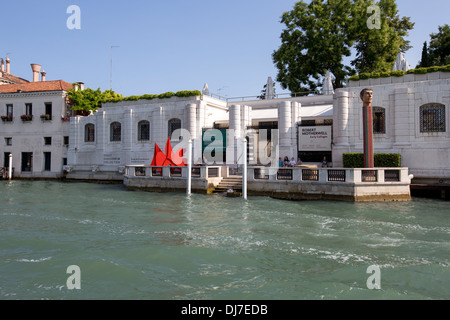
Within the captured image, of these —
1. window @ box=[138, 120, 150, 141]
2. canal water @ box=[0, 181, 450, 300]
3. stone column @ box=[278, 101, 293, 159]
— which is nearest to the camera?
canal water @ box=[0, 181, 450, 300]

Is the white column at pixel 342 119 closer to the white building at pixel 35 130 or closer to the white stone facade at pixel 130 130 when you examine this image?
the white stone facade at pixel 130 130

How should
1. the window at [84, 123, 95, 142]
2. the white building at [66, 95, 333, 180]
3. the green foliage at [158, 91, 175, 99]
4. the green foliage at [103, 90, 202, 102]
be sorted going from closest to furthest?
the white building at [66, 95, 333, 180], the green foliage at [103, 90, 202, 102], the green foliage at [158, 91, 175, 99], the window at [84, 123, 95, 142]

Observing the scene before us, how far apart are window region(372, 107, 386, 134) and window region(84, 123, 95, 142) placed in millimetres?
24434

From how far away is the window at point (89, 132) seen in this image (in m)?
32.7

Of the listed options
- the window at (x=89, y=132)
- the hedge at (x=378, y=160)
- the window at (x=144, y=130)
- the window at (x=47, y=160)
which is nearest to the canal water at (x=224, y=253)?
the hedge at (x=378, y=160)

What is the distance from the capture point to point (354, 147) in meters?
22.3

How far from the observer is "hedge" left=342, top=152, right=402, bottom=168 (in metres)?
20.2

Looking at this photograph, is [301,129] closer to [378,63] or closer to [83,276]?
[378,63]

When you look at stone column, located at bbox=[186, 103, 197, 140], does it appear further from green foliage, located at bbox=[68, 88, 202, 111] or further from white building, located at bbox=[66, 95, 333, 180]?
green foliage, located at bbox=[68, 88, 202, 111]

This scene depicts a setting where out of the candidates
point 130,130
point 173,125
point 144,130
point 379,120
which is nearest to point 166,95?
point 173,125

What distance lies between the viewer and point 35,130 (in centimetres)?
3481

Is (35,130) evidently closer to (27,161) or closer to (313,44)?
(27,161)

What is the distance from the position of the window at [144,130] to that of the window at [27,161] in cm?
1335

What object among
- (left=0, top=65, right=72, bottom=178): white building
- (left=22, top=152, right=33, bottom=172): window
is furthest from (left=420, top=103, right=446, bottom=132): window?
(left=22, top=152, right=33, bottom=172): window
